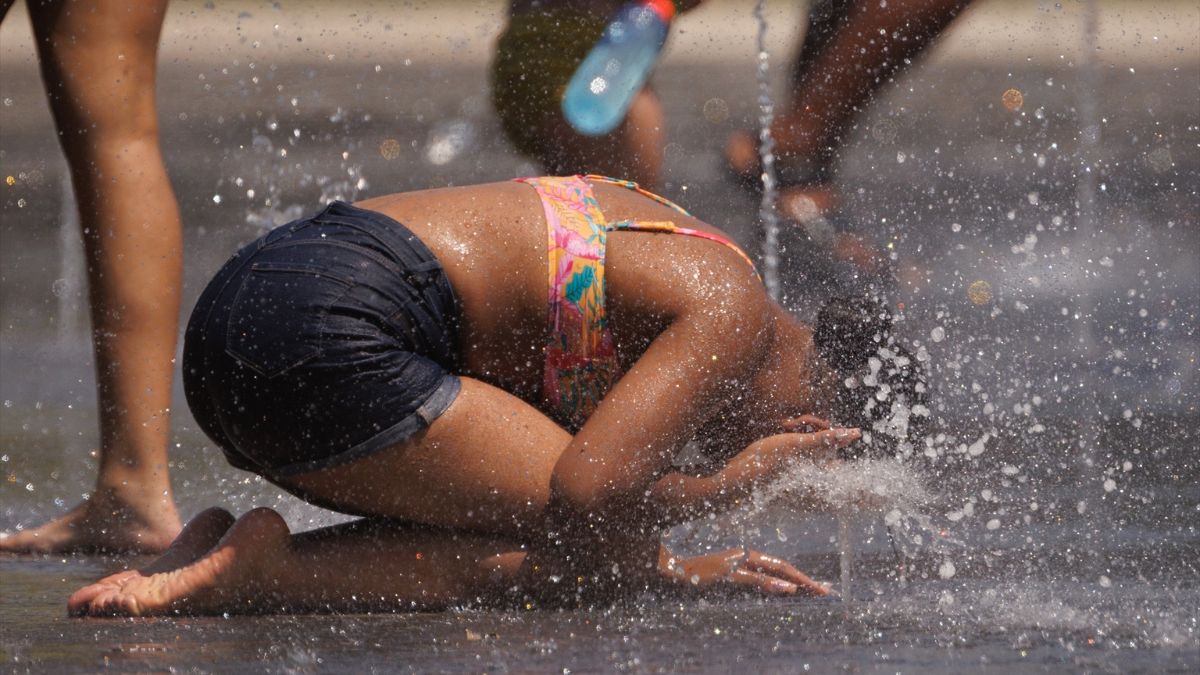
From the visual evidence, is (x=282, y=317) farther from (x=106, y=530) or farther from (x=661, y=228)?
(x=106, y=530)

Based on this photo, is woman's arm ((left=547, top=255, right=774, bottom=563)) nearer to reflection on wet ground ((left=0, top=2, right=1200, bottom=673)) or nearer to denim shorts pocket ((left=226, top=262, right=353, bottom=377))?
reflection on wet ground ((left=0, top=2, right=1200, bottom=673))

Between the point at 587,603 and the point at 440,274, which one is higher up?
the point at 440,274

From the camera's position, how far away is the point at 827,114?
4348 millimetres

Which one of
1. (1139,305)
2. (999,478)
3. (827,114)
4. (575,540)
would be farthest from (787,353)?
(1139,305)

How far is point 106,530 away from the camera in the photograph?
3.18 meters

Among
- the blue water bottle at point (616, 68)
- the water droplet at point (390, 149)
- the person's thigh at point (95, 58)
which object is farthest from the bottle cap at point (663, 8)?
the water droplet at point (390, 149)

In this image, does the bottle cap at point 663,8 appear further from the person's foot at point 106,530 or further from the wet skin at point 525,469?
the person's foot at point 106,530

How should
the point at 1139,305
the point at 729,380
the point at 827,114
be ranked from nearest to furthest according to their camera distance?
the point at 729,380 → the point at 827,114 → the point at 1139,305

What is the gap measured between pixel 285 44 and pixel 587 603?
1008 centimetres

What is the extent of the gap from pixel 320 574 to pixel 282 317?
1.20 feet

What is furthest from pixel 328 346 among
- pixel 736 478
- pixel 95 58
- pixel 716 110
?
pixel 716 110

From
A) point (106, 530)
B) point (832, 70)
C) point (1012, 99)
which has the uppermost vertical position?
point (832, 70)

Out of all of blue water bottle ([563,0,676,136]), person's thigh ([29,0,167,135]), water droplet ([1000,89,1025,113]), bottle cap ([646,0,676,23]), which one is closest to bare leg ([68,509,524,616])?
person's thigh ([29,0,167,135])

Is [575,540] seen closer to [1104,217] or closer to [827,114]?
[827,114]
